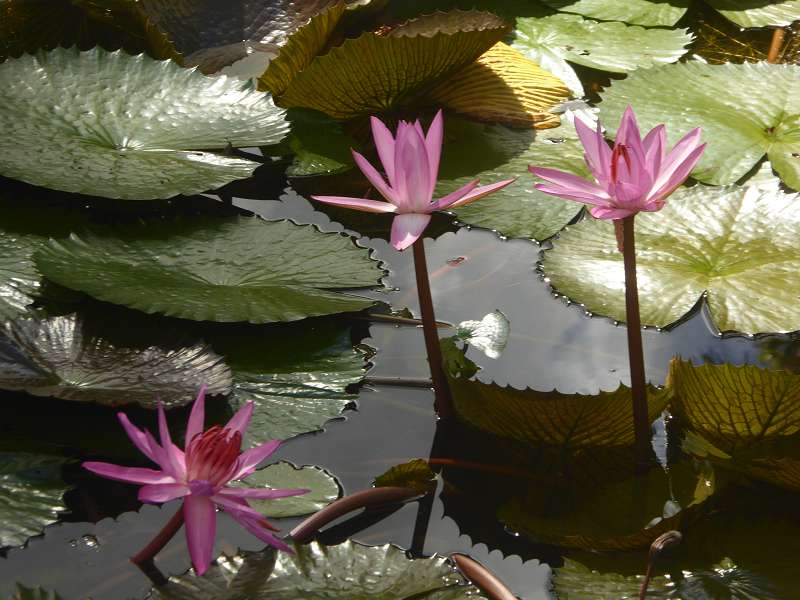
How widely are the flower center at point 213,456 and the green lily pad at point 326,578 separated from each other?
0.56 feet

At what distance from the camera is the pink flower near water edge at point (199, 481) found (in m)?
1.04

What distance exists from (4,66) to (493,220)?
1.12m

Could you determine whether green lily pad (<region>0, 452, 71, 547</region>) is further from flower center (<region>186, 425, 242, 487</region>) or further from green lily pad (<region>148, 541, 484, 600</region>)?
flower center (<region>186, 425, 242, 487</region>)

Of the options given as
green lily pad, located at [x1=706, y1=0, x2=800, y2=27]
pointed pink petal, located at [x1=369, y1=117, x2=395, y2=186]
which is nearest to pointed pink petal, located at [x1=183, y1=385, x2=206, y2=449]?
pointed pink petal, located at [x1=369, y1=117, x2=395, y2=186]

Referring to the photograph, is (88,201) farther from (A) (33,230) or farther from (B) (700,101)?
(B) (700,101)

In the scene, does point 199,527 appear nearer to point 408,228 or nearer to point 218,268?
point 408,228

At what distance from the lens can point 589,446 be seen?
4.71 ft

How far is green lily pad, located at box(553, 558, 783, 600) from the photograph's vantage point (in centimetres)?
119

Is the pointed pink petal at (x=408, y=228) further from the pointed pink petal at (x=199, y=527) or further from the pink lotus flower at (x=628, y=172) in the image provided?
the pointed pink petal at (x=199, y=527)

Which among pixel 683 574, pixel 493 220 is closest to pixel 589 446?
pixel 683 574

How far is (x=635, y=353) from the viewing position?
4.44 ft

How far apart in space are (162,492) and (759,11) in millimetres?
2574

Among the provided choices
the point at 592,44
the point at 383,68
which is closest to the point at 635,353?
the point at 383,68

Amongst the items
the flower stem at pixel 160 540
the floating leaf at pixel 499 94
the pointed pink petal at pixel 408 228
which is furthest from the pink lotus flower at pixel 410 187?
the floating leaf at pixel 499 94
